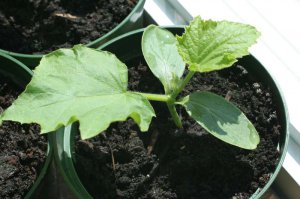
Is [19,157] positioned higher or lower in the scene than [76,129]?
lower

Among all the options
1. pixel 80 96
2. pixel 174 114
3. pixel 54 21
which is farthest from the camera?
pixel 54 21

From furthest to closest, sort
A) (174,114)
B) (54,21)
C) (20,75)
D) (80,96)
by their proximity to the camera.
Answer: (54,21), (20,75), (174,114), (80,96)

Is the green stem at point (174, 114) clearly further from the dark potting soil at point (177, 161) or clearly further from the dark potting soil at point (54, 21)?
the dark potting soil at point (54, 21)

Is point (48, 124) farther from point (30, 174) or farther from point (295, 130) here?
point (295, 130)

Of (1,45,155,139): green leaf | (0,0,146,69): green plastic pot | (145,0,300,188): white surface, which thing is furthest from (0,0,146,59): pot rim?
(1,45,155,139): green leaf

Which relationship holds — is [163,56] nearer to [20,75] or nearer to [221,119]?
[221,119]

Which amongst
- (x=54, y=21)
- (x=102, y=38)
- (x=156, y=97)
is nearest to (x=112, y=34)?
(x=102, y=38)

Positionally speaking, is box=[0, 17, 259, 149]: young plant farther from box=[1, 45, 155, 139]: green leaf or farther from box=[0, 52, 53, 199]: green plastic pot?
box=[0, 52, 53, 199]: green plastic pot
